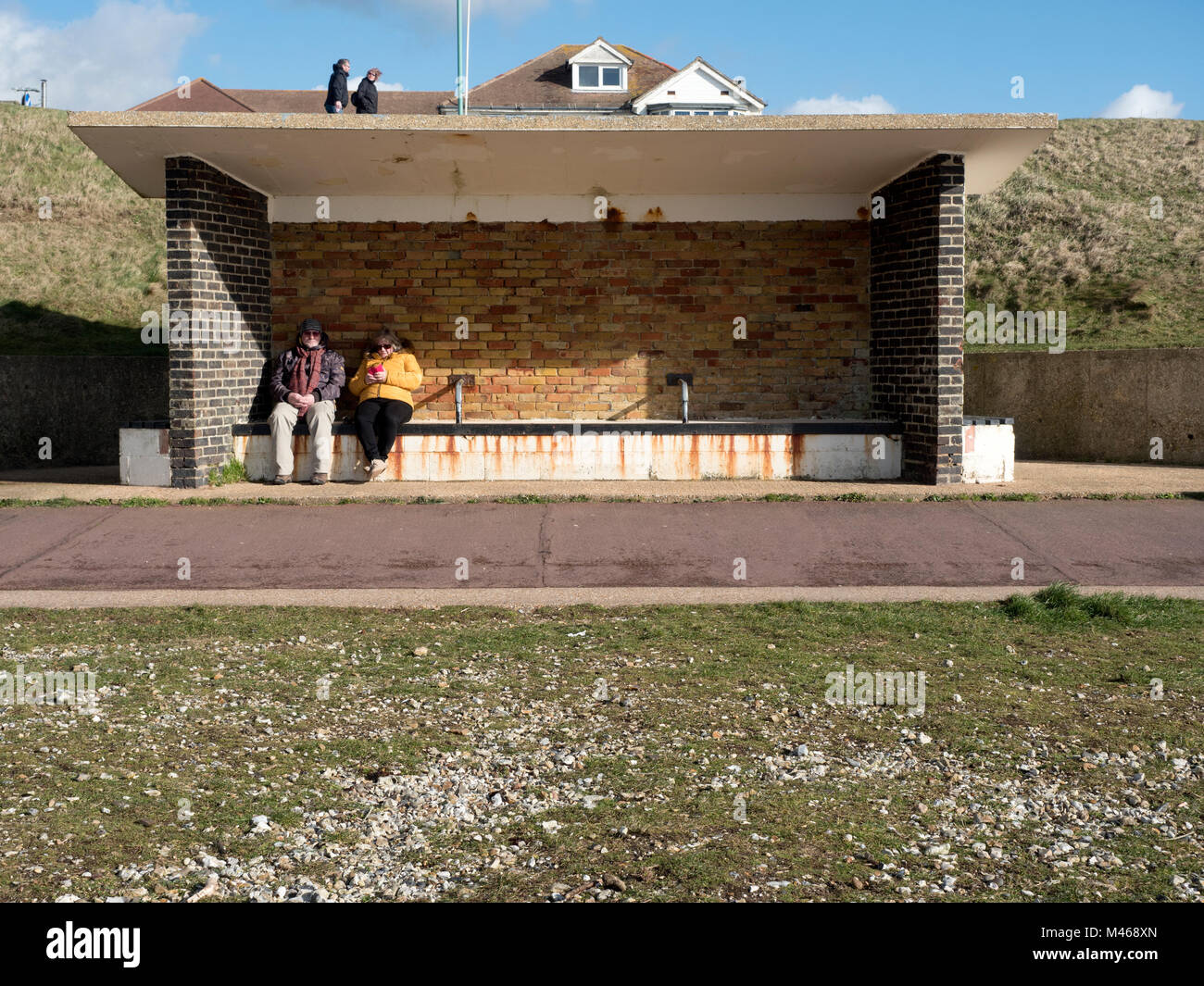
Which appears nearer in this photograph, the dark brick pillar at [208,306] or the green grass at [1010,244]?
the dark brick pillar at [208,306]

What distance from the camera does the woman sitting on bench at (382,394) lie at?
449 inches

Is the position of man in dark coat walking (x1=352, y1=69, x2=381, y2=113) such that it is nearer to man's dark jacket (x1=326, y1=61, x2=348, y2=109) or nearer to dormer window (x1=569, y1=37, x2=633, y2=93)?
man's dark jacket (x1=326, y1=61, x2=348, y2=109)

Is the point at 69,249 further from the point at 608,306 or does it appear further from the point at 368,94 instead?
the point at 608,306

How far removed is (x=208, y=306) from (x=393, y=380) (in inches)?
74.6

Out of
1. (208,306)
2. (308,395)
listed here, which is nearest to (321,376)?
(308,395)

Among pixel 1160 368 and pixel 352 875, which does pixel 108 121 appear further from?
pixel 1160 368

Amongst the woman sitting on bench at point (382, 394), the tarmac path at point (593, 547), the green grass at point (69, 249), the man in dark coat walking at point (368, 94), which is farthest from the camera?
the green grass at point (69, 249)

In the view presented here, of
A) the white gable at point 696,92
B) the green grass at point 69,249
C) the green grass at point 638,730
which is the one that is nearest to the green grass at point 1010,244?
the green grass at point 69,249

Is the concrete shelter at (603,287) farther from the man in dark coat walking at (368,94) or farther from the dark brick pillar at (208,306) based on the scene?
the man in dark coat walking at (368,94)

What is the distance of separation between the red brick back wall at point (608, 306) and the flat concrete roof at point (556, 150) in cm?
52

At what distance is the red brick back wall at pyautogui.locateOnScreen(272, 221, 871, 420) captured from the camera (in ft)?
42.8

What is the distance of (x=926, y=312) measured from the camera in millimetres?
11391

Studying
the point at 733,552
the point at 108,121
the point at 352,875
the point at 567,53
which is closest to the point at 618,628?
the point at 733,552

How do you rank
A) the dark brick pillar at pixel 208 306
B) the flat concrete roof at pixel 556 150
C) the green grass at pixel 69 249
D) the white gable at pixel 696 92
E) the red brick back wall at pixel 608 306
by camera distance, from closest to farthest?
the flat concrete roof at pixel 556 150 → the dark brick pillar at pixel 208 306 → the red brick back wall at pixel 608 306 → the green grass at pixel 69 249 → the white gable at pixel 696 92
